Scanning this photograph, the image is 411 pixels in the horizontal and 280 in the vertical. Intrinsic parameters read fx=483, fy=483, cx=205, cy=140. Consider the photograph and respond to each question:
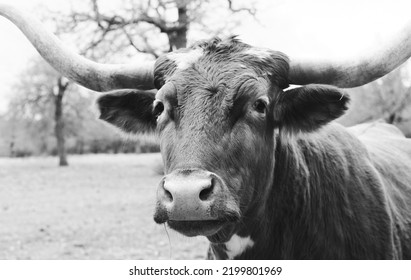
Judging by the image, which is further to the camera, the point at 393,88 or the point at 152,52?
the point at 393,88

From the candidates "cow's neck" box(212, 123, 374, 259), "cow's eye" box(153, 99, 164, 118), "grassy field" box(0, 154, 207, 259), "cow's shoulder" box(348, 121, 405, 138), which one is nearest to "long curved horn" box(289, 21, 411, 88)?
"cow's neck" box(212, 123, 374, 259)

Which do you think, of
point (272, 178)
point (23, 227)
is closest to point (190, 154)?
point (272, 178)

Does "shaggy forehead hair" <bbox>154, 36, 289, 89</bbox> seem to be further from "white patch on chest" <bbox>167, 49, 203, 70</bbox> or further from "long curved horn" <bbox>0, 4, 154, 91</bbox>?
"long curved horn" <bbox>0, 4, 154, 91</bbox>

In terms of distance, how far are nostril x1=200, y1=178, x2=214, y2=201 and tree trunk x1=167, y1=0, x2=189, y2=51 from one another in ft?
37.2

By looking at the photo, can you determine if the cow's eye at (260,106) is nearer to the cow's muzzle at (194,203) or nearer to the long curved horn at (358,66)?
the long curved horn at (358,66)

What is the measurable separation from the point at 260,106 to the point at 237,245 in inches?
41.5

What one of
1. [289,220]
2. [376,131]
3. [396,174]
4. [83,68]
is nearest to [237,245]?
[289,220]

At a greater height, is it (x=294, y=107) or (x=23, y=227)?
(x=294, y=107)

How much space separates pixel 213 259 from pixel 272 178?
3.33 feet

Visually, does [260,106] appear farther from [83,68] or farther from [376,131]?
[376,131]

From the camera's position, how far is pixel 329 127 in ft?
12.8

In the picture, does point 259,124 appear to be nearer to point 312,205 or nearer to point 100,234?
point 312,205

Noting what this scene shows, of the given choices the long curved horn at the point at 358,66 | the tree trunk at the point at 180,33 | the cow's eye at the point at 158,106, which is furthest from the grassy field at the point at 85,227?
the tree trunk at the point at 180,33

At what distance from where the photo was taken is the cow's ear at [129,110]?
3309 mm
